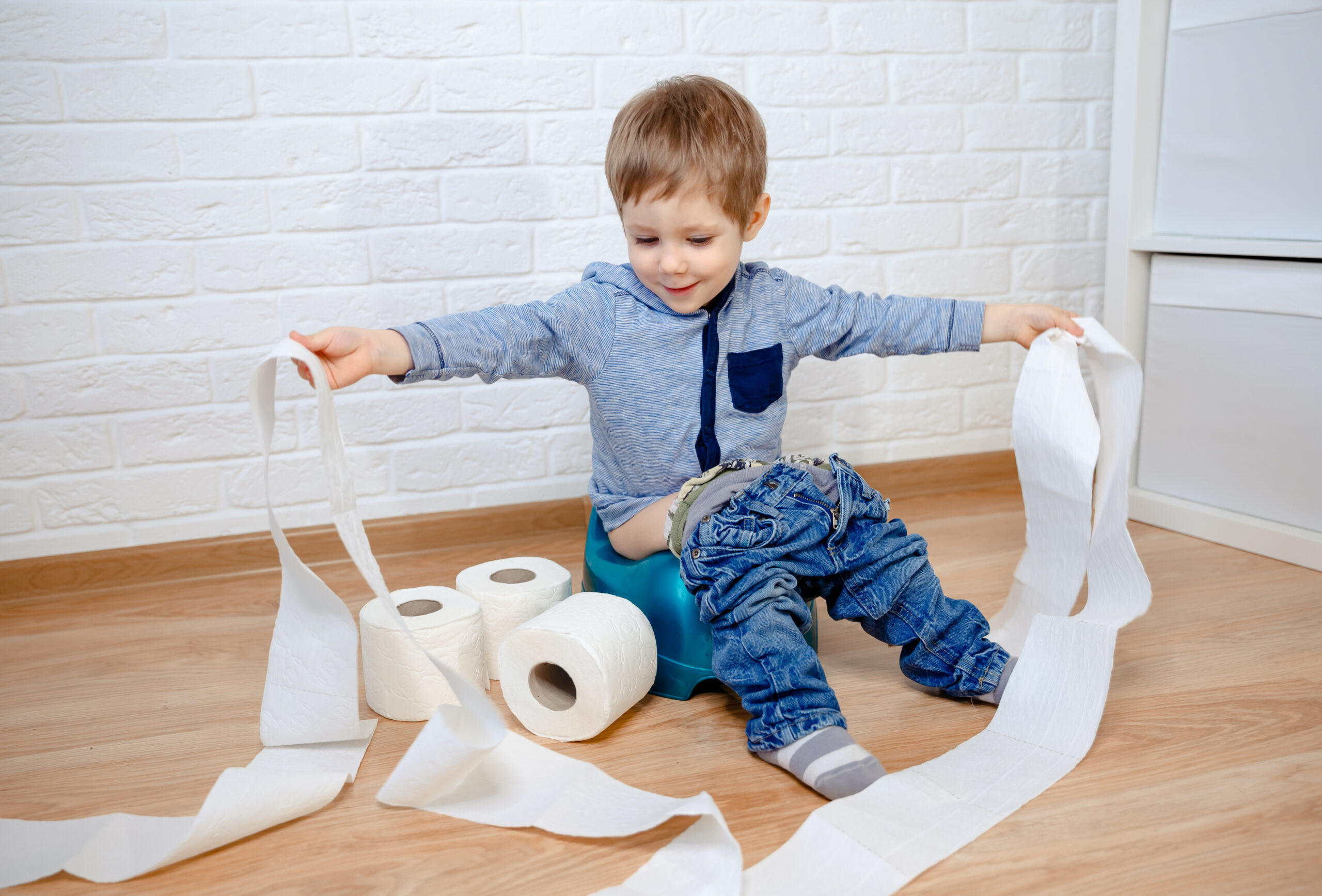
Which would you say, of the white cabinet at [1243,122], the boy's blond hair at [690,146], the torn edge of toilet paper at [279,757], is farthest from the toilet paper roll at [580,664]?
the white cabinet at [1243,122]

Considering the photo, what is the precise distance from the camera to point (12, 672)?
117 centimetres

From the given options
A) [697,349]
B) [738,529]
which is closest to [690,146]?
[697,349]

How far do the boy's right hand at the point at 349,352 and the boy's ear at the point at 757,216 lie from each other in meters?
0.40

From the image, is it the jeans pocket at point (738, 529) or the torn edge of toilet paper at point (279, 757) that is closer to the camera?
the torn edge of toilet paper at point (279, 757)

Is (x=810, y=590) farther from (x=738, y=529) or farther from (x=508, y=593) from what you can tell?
(x=508, y=593)

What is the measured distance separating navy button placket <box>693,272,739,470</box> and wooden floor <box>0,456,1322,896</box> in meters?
0.26

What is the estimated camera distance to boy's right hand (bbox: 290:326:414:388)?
0.88m

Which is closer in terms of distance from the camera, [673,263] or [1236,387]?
[673,263]

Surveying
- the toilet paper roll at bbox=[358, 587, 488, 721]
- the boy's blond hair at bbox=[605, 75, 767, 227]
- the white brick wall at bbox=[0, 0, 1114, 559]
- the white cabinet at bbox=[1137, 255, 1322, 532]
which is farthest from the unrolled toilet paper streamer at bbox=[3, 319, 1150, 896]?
the white brick wall at bbox=[0, 0, 1114, 559]

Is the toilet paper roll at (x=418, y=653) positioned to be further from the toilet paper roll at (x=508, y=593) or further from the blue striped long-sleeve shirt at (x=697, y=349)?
the blue striped long-sleeve shirt at (x=697, y=349)

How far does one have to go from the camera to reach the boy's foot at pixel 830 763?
845 millimetres

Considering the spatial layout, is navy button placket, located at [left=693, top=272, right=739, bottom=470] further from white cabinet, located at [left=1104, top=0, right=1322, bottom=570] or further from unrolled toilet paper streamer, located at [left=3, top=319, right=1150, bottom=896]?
white cabinet, located at [left=1104, top=0, right=1322, bottom=570]

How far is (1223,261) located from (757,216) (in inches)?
28.4

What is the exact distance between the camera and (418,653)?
992 mm
